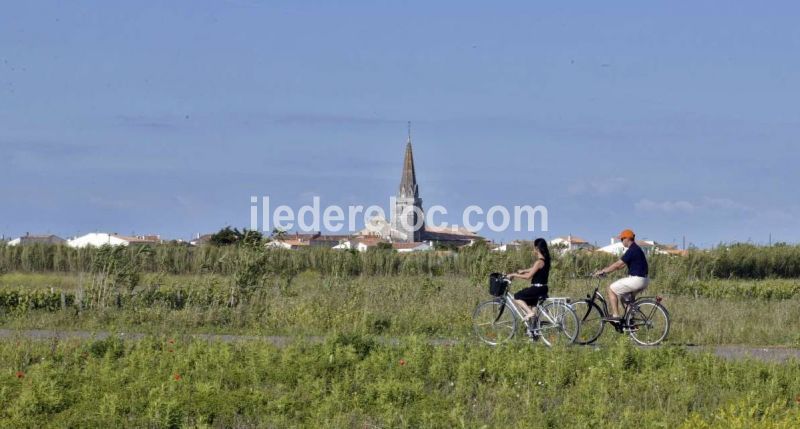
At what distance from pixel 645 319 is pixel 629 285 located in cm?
70

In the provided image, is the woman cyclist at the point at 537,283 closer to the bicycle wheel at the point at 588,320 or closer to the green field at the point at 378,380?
the bicycle wheel at the point at 588,320

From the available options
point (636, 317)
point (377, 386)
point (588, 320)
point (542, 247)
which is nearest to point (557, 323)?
point (588, 320)

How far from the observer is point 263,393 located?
12766 millimetres

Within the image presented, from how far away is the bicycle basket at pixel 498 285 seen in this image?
18.2m

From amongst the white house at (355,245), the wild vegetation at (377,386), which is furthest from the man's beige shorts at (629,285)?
the white house at (355,245)

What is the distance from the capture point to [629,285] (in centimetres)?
1800

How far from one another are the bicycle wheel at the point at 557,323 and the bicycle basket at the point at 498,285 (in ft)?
2.38

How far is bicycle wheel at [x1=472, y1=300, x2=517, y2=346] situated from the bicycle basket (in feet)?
0.62

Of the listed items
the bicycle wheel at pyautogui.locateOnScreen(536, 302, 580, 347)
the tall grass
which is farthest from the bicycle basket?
the tall grass

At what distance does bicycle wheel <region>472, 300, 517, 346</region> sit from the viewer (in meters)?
18.3

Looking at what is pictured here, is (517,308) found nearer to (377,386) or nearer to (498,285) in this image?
(498,285)

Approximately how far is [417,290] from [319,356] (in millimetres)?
11066

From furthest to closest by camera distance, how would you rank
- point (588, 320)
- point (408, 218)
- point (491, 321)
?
point (408, 218) < point (588, 320) < point (491, 321)

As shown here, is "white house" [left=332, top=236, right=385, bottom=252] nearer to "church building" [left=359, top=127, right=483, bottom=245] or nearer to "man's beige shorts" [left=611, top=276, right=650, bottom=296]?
"man's beige shorts" [left=611, top=276, right=650, bottom=296]
